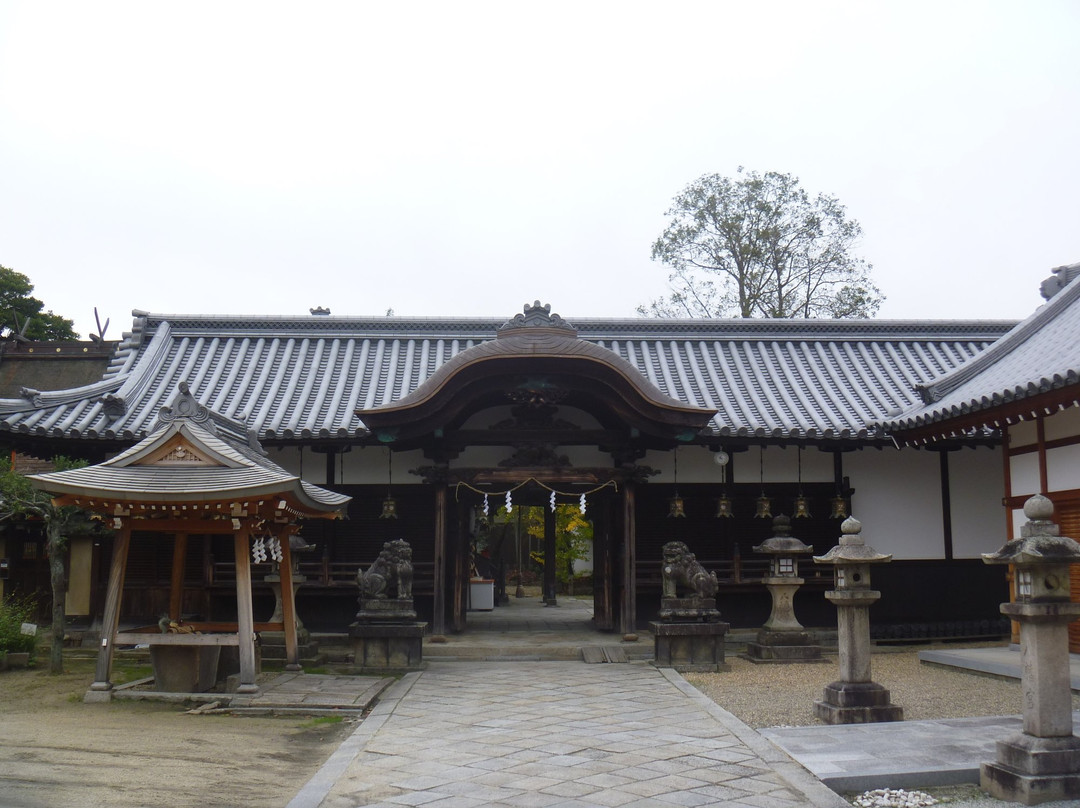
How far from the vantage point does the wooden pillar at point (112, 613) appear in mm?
8891

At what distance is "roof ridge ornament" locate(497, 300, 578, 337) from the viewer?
486 inches

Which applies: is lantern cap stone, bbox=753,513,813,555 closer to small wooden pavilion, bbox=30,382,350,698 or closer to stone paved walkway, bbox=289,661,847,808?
stone paved walkway, bbox=289,661,847,808

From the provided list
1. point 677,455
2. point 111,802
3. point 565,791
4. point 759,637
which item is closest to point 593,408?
point 677,455

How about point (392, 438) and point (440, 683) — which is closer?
point (440, 683)

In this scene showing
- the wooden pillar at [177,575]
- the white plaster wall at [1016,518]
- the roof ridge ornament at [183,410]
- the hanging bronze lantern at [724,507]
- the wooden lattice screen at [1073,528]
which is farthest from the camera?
the hanging bronze lantern at [724,507]

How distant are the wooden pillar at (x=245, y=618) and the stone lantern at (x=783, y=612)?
247 inches

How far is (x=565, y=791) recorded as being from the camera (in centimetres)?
567

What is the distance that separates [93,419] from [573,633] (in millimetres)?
7650

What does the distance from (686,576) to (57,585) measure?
739 cm

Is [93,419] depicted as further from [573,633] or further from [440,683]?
[573,633]

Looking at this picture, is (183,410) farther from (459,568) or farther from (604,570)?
(604,570)

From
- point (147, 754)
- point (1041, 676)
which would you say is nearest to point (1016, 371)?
point (1041, 676)

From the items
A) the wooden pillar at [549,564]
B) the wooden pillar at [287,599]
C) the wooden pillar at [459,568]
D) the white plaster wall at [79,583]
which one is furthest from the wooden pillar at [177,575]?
the wooden pillar at [549,564]

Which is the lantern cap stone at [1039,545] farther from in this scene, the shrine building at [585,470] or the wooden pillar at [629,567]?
the wooden pillar at [629,567]
